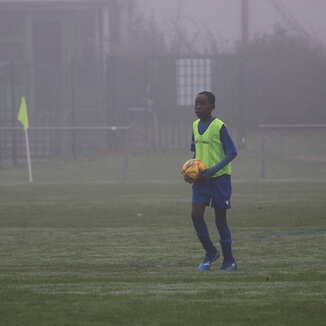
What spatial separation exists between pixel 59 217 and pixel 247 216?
9.44 feet

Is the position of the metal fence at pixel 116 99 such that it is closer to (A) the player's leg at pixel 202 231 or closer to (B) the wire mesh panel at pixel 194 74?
(B) the wire mesh panel at pixel 194 74

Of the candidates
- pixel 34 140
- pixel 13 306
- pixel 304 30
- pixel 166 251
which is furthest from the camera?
pixel 304 30

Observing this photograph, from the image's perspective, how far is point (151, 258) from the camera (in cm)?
1157

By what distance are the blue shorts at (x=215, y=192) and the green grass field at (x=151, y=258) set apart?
2.17 ft

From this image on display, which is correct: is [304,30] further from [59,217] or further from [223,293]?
[223,293]

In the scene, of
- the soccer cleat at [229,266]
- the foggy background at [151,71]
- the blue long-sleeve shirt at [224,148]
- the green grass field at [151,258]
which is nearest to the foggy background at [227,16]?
the foggy background at [151,71]

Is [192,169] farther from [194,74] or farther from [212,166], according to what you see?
[194,74]

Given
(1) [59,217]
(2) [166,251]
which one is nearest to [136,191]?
(1) [59,217]

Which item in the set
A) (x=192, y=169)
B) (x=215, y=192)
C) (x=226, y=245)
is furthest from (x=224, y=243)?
(x=192, y=169)

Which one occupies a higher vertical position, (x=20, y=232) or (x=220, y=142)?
(x=220, y=142)

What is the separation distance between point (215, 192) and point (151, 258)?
1517mm

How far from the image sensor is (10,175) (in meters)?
27.6

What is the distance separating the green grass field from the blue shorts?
663mm

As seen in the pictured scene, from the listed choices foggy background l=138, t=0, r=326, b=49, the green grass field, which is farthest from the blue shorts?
foggy background l=138, t=0, r=326, b=49
